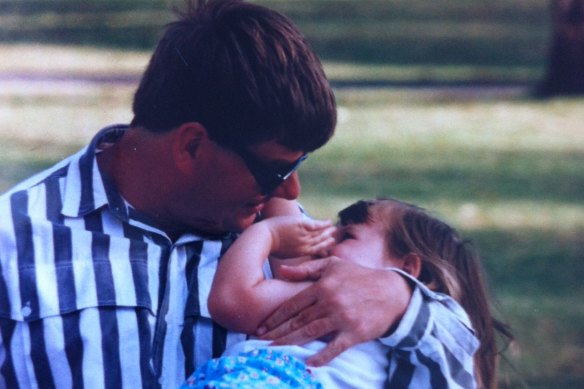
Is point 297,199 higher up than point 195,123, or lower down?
lower down

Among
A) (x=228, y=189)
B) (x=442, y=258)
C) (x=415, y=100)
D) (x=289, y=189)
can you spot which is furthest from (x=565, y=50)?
(x=228, y=189)

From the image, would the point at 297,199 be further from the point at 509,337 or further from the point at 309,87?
the point at 509,337

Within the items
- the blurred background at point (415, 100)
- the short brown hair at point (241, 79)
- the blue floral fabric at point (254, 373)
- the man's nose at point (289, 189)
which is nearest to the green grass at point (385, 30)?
the blurred background at point (415, 100)

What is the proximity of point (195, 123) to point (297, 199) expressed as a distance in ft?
1.13

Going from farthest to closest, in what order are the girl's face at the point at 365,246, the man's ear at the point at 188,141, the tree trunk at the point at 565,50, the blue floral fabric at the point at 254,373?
the tree trunk at the point at 565,50
the girl's face at the point at 365,246
the man's ear at the point at 188,141
the blue floral fabric at the point at 254,373

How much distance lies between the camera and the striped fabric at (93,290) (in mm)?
2084

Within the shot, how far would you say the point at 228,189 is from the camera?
215 centimetres

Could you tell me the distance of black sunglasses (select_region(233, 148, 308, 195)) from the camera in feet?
6.93

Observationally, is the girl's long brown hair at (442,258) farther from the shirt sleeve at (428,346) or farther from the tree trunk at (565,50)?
the tree trunk at (565,50)

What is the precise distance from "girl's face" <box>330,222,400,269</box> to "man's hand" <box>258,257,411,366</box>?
42 mm

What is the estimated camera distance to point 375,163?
2.51 metres

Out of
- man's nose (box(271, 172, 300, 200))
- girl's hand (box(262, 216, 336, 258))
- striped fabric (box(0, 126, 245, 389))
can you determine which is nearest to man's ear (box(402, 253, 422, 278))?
girl's hand (box(262, 216, 336, 258))

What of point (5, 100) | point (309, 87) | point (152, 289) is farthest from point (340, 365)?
point (5, 100)

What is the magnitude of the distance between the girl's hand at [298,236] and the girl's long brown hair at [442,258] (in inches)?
3.2
